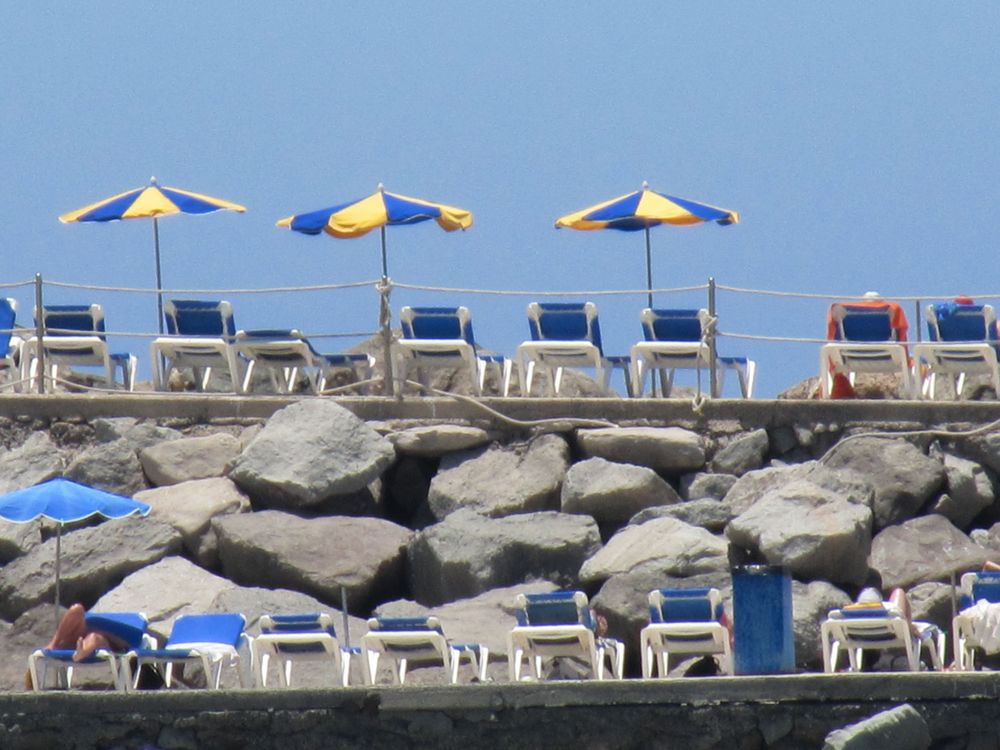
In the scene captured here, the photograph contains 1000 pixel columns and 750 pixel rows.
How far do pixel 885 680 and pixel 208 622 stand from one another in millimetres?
4279

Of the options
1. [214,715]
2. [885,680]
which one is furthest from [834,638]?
[214,715]

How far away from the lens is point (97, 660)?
1655 centimetres

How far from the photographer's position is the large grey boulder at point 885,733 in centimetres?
1570

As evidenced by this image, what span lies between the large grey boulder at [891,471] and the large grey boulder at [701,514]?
990mm

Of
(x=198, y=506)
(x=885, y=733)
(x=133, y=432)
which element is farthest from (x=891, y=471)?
(x=133, y=432)

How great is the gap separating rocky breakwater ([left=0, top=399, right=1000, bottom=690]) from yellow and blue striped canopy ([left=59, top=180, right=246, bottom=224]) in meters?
2.11

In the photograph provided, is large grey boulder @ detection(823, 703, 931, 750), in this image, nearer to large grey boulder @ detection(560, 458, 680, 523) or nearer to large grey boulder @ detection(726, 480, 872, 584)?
large grey boulder @ detection(726, 480, 872, 584)

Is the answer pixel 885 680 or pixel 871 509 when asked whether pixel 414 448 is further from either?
pixel 885 680

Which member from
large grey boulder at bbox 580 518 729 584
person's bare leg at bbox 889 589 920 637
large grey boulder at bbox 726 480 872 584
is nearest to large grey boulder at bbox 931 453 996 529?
large grey boulder at bbox 726 480 872 584

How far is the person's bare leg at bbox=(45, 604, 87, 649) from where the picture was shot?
55.0 feet

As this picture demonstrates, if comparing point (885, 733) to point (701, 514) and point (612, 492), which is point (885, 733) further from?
point (612, 492)

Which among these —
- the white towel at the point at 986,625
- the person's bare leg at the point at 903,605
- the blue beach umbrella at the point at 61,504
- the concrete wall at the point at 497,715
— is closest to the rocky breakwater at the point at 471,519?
the person's bare leg at the point at 903,605

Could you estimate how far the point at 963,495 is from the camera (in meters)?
19.5

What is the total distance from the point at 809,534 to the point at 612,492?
5.36 feet
